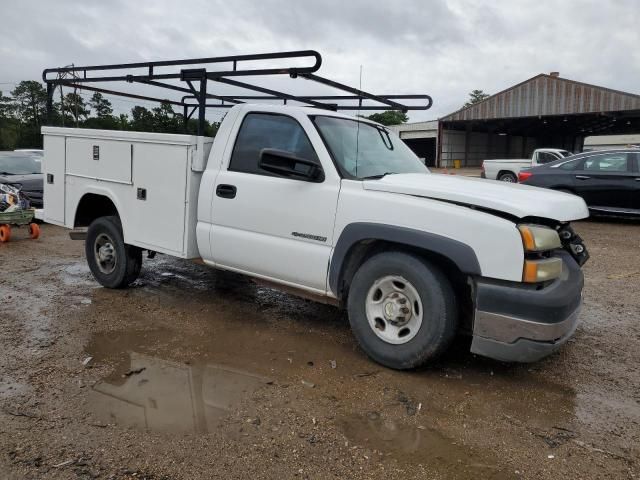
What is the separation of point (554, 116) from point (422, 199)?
3555 centimetres

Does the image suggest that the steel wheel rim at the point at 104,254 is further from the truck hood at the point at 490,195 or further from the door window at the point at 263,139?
the truck hood at the point at 490,195

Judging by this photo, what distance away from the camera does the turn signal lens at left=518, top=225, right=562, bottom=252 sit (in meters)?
3.35

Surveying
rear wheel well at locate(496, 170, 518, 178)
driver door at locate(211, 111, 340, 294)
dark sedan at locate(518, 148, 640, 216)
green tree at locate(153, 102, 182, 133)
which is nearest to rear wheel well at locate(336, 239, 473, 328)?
driver door at locate(211, 111, 340, 294)

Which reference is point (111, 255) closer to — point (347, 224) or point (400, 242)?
point (347, 224)

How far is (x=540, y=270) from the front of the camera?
11.2 ft

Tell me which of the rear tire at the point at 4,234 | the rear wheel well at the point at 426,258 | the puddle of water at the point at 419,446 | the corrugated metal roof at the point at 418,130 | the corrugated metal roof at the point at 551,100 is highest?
the corrugated metal roof at the point at 551,100

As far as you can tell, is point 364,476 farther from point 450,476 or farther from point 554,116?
point 554,116

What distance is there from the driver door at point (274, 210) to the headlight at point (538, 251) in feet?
4.63

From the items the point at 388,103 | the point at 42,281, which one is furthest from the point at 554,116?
the point at 42,281

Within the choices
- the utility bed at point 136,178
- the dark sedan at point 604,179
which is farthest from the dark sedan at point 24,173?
the dark sedan at point 604,179

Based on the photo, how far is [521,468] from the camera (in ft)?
9.16

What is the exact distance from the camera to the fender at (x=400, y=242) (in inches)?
138

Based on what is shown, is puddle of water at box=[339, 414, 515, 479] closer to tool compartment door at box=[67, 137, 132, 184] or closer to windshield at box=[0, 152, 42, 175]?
tool compartment door at box=[67, 137, 132, 184]

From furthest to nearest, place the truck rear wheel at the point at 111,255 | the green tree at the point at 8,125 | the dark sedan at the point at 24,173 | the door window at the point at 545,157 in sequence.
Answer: the green tree at the point at 8,125 → the door window at the point at 545,157 → the dark sedan at the point at 24,173 → the truck rear wheel at the point at 111,255
